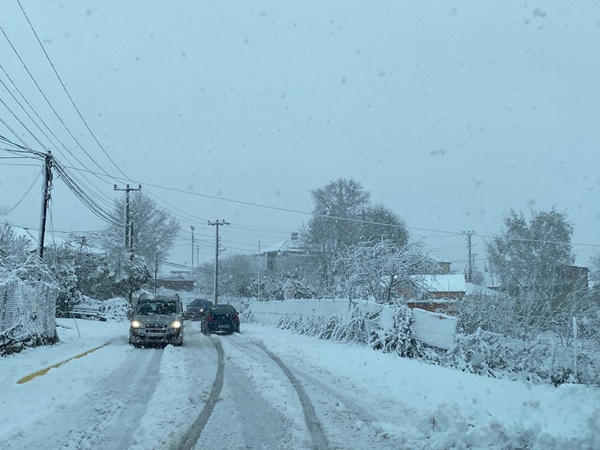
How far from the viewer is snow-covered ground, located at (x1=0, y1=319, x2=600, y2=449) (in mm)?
7070

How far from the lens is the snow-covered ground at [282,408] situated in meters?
7.07

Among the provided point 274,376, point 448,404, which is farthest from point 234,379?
point 448,404

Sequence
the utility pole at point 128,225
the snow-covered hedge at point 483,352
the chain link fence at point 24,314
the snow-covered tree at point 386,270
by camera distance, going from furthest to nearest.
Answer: the utility pole at point 128,225
the snow-covered tree at point 386,270
the chain link fence at point 24,314
the snow-covered hedge at point 483,352

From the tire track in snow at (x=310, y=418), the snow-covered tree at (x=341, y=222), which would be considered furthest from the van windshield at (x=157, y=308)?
the snow-covered tree at (x=341, y=222)

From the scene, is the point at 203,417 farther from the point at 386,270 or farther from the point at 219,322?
the point at 219,322

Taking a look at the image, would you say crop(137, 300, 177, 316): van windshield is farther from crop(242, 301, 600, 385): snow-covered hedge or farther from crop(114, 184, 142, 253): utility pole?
crop(114, 184, 142, 253): utility pole

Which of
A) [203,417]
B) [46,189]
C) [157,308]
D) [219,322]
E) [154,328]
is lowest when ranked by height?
[219,322]

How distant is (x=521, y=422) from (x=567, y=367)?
28.2ft

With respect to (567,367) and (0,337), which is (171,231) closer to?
(0,337)

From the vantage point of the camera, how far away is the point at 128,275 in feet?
149

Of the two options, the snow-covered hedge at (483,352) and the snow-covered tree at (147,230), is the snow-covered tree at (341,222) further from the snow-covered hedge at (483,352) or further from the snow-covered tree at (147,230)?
the snow-covered hedge at (483,352)

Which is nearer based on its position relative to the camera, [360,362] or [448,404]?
[448,404]

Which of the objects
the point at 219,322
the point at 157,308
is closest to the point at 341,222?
the point at 219,322

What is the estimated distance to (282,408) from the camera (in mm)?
9227
